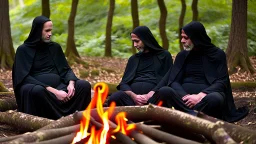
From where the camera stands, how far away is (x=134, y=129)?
17.9 ft

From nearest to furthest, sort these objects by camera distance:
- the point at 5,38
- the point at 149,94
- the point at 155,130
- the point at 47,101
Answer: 1. the point at 155,130
2. the point at 47,101
3. the point at 149,94
4. the point at 5,38

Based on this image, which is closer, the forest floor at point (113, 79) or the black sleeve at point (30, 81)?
the black sleeve at point (30, 81)

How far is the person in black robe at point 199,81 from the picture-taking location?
7.40 m

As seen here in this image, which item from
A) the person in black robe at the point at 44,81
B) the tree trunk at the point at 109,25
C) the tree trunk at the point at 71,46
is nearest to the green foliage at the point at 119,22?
the tree trunk at the point at 109,25

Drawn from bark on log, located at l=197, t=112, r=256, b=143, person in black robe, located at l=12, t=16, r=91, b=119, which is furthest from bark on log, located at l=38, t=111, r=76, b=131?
person in black robe, located at l=12, t=16, r=91, b=119

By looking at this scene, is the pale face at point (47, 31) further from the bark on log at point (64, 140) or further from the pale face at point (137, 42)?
the bark on log at point (64, 140)

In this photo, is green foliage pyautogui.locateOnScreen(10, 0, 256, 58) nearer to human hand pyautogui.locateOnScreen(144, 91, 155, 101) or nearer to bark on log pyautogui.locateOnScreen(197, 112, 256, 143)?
human hand pyautogui.locateOnScreen(144, 91, 155, 101)

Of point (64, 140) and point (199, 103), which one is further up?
point (64, 140)

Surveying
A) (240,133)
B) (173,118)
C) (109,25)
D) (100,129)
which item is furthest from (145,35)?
(109,25)

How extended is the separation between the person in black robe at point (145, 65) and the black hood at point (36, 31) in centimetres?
141

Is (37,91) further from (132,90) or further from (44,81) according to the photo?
(132,90)

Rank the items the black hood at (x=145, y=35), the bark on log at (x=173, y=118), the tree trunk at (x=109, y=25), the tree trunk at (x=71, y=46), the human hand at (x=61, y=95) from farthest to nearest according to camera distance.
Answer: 1. the tree trunk at (x=109, y=25)
2. the tree trunk at (x=71, y=46)
3. the black hood at (x=145, y=35)
4. the human hand at (x=61, y=95)
5. the bark on log at (x=173, y=118)

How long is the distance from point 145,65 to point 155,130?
11.1ft

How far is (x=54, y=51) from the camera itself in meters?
8.65
